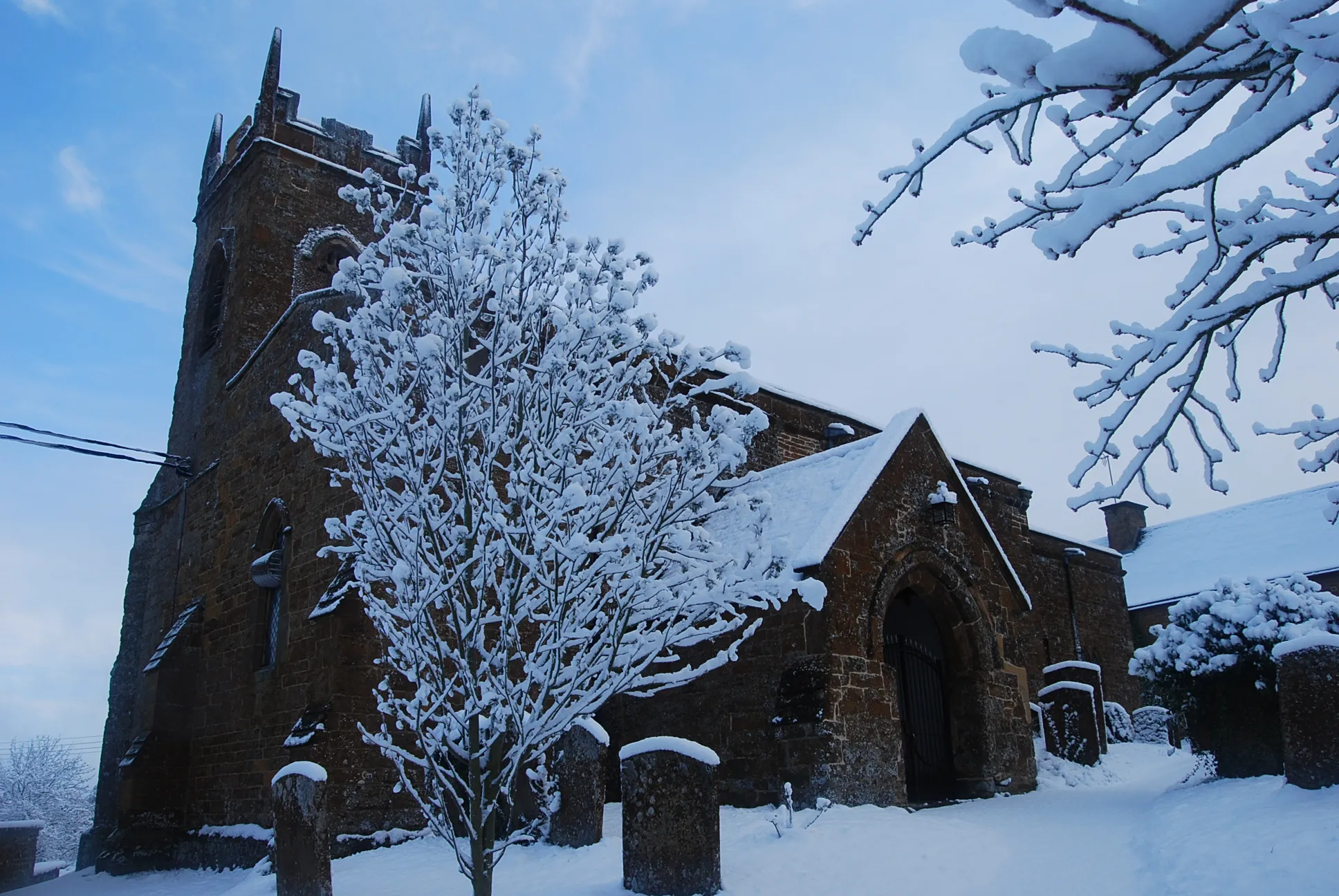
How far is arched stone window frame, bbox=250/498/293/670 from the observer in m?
12.2

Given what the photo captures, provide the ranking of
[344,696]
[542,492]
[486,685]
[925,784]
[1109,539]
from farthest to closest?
[1109,539]
[925,784]
[344,696]
[542,492]
[486,685]

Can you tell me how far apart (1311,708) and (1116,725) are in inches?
537

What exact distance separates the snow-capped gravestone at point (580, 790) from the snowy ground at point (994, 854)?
145 millimetres

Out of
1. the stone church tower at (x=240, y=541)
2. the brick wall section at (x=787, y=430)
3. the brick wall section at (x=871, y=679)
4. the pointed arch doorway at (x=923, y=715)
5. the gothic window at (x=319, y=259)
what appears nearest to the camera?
the brick wall section at (x=871, y=679)

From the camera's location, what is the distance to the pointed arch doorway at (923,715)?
38.3ft

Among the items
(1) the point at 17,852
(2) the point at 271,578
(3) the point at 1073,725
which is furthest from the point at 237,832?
(3) the point at 1073,725

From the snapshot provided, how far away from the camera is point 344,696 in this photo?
9.95 meters

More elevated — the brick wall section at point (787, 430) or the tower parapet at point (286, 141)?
the tower parapet at point (286, 141)

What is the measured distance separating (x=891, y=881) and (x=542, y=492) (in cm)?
402

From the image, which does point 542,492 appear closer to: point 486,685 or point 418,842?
point 486,685

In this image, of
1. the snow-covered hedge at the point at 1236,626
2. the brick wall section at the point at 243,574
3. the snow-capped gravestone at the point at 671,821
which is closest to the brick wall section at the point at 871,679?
the snow-covered hedge at the point at 1236,626

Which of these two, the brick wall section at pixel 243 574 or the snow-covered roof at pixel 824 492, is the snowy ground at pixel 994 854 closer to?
the brick wall section at pixel 243 574

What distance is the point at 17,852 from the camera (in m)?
13.8

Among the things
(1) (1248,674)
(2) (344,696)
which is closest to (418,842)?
(2) (344,696)
